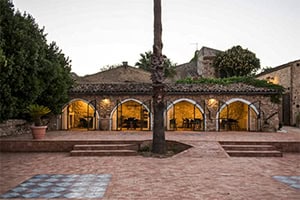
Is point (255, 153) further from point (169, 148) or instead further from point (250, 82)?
point (250, 82)

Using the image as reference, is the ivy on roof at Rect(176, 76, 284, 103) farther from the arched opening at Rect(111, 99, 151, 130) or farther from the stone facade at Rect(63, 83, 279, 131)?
the arched opening at Rect(111, 99, 151, 130)

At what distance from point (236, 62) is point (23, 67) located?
72.3ft

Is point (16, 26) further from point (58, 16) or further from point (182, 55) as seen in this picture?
point (182, 55)

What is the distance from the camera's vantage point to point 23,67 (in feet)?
44.1

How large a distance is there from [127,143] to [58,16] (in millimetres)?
11164

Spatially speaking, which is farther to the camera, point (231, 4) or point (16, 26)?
point (231, 4)

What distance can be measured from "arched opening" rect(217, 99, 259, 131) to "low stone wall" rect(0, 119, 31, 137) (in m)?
11.5

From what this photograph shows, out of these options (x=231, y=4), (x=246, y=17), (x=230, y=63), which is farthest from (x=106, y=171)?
(x=230, y=63)

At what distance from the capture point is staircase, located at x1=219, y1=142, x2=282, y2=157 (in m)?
11.2

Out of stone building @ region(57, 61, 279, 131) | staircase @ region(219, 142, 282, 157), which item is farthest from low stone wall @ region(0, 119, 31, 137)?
staircase @ region(219, 142, 282, 157)

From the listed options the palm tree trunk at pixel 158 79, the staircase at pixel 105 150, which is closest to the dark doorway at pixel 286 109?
the palm tree trunk at pixel 158 79

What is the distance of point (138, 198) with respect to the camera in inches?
223

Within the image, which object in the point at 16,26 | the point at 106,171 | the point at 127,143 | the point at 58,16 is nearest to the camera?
the point at 106,171

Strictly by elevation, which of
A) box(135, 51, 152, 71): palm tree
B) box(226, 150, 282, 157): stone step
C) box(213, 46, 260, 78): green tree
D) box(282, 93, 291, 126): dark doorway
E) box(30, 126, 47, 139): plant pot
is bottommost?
box(226, 150, 282, 157): stone step
